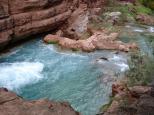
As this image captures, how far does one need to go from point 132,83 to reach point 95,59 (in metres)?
3.94

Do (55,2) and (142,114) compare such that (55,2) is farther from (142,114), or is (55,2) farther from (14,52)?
(142,114)

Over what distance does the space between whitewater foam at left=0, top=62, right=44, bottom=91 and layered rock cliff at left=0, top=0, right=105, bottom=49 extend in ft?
5.08

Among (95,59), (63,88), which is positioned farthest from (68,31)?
(63,88)

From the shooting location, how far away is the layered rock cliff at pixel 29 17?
1555 cm

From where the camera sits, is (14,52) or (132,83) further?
(14,52)

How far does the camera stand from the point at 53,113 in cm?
754

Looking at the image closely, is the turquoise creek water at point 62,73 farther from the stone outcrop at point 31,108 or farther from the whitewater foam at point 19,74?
the stone outcrop at point 31,108

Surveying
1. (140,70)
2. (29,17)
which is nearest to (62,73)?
(140,70)

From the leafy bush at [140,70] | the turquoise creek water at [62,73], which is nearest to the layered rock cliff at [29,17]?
the turquoise creek water at [62,73]

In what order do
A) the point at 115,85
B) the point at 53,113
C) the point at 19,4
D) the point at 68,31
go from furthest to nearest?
the point at 68,31 < the point at 19,4 < the point at 115,85 < the point at 53,113

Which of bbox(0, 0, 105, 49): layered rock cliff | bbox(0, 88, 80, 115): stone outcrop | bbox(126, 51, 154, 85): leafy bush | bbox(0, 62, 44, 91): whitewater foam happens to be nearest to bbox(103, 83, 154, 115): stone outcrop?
bbox(126, 51, 154, 85): leafy bush

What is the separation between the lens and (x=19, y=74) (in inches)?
551

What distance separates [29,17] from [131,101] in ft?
28.0

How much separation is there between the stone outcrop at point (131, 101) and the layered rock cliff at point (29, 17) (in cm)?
609
